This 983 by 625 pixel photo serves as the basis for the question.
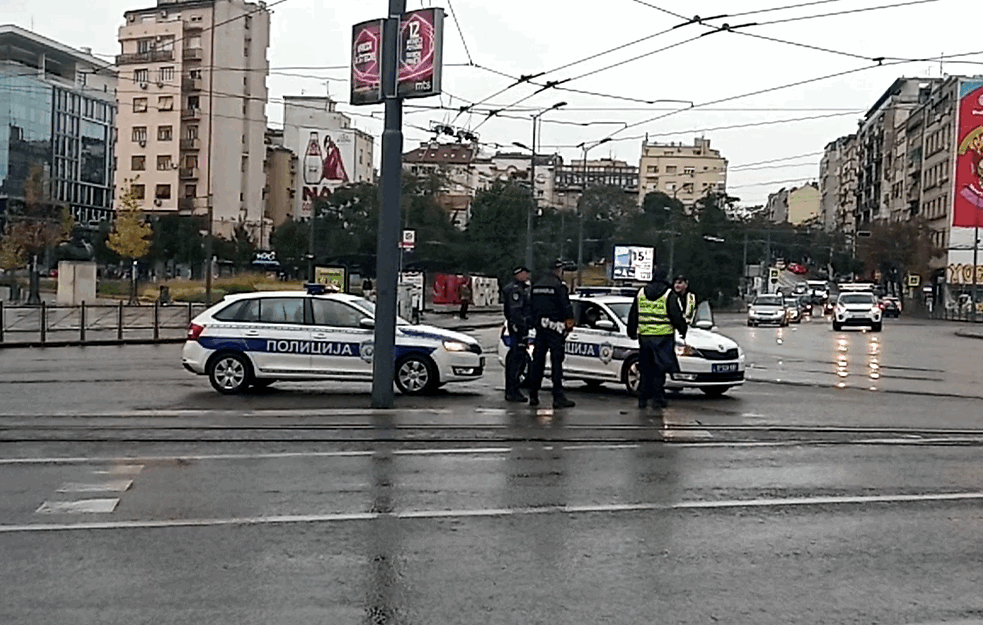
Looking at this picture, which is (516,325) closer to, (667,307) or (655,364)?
(655,364)

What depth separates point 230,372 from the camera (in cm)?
1650

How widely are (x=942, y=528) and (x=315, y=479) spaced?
458cm

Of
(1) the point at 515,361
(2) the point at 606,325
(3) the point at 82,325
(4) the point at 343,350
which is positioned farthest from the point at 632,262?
(1) the point at 515,361

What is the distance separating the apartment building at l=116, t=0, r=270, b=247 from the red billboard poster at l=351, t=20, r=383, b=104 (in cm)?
6123

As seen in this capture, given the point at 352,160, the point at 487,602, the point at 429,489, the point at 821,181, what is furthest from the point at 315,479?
the point at 821,181

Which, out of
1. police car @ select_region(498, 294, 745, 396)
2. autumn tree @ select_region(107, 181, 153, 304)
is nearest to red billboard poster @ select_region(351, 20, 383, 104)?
police car @ select_region(498, 294, 745, 396)

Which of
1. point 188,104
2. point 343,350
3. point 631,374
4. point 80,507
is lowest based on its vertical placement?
point 80,507

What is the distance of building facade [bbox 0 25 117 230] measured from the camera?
91.1 m

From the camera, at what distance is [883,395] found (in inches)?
710

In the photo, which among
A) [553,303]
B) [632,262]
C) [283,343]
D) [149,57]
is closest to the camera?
[553,303]

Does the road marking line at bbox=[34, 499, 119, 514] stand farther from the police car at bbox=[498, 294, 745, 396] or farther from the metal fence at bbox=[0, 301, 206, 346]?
the metal fence at bbox=[0, 301, 206, 346]

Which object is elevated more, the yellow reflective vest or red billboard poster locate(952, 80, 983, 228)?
red billboard poster locate(952, 80, 983, 228)

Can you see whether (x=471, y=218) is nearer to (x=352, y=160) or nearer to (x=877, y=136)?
(x=352, y=160)

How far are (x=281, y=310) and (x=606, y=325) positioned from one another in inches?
179
